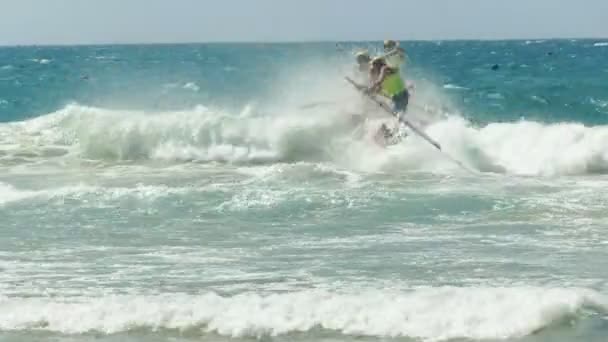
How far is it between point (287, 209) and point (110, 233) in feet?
8.59

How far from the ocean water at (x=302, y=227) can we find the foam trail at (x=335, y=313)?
0.02 metres

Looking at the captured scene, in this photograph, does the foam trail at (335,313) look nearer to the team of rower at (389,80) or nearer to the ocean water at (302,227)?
the ocean water at (302,227)

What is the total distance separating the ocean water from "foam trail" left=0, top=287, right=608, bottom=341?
2 centimetres

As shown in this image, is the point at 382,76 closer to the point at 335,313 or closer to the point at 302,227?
the point at 302,227

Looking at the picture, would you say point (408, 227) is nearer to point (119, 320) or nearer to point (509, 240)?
point (509, 240)

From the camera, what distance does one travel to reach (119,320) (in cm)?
932

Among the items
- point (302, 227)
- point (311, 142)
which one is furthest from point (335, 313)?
point (311, 142)

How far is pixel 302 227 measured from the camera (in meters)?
13.5

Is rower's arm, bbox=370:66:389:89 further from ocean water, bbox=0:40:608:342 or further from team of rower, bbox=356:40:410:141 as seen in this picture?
ocean water, bbox=0:40:608:342

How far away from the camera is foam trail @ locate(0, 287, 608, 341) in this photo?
894 cm

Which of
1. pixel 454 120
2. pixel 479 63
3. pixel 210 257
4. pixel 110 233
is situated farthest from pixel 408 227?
pixel 479 63

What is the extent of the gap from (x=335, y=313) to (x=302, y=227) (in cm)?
429

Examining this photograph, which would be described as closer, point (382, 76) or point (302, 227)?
point (302, 227)

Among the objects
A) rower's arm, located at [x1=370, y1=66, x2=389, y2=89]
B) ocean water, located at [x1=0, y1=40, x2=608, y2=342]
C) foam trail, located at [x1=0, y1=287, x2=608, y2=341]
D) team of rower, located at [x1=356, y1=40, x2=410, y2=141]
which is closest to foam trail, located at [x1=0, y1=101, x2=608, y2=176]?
ocean water, located at [x1=0, y1=40, x2=608, y2=342]
